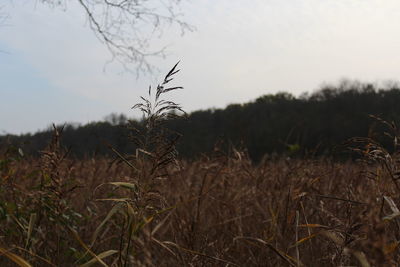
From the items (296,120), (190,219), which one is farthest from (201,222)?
(296,120)

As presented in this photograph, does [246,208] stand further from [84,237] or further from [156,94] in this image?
[156,94]

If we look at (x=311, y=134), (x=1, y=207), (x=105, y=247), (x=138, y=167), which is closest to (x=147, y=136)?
(x=138, y=167)

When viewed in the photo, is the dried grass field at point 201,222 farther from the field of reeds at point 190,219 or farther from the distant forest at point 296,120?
the distant forest at point 296,120

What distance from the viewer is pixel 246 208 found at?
10.1 feet

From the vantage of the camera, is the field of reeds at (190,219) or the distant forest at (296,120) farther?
the distant forest at (296,120)

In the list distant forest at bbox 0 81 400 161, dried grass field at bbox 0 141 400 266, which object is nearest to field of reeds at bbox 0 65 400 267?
dried grass field at bbox 0 141 400 266

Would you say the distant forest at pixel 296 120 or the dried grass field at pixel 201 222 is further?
the distant forest at pixel 296 120

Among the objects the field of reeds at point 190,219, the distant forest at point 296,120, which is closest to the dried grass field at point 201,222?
the field of reeds at point 190,219

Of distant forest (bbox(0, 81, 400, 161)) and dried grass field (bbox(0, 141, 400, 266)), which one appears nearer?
dried grass field (bbox(0, 141, 400, 266))

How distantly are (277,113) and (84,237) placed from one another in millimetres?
18713

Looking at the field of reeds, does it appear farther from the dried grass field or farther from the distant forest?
the distant forest

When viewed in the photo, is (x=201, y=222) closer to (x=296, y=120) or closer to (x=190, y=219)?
(x=190, y=219)

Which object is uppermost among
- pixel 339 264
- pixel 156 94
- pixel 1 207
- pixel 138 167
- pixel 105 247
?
pixel 156 94

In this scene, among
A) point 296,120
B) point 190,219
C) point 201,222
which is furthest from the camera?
point 296,120
